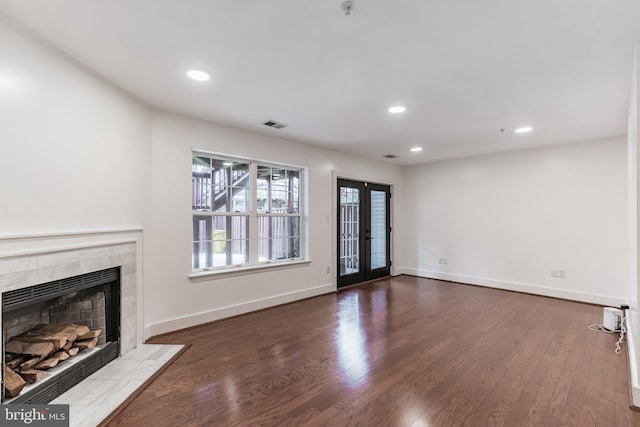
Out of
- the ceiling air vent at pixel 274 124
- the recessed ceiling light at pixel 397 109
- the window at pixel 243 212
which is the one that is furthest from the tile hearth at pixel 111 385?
the recessed ceiling light at pixel 397 109

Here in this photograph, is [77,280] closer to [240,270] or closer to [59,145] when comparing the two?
[59,145]

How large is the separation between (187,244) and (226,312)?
103 centimetres

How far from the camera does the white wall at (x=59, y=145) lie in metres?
1.85

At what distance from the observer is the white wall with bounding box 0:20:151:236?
1848mm

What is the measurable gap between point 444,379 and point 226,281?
8.84 ft

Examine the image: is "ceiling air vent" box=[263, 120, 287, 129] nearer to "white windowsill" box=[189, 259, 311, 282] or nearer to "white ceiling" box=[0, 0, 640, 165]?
"white ceiling" box=[0, 0, 640, 165]

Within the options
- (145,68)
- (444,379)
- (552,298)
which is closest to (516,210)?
(552,298)

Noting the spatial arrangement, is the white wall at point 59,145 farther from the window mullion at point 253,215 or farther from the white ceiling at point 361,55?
the window mullion at point 253,215

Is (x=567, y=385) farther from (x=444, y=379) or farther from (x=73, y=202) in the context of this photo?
(x=73, y=202)

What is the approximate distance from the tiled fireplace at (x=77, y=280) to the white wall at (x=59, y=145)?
0.13m

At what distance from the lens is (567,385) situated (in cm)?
238

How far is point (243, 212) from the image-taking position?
4.18m

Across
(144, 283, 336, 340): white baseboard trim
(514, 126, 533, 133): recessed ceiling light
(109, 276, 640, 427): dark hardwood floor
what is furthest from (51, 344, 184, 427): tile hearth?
(514, 126, 533, 133): recessed ceiling light

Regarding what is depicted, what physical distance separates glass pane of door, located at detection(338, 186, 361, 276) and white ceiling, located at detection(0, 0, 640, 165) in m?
2.29
